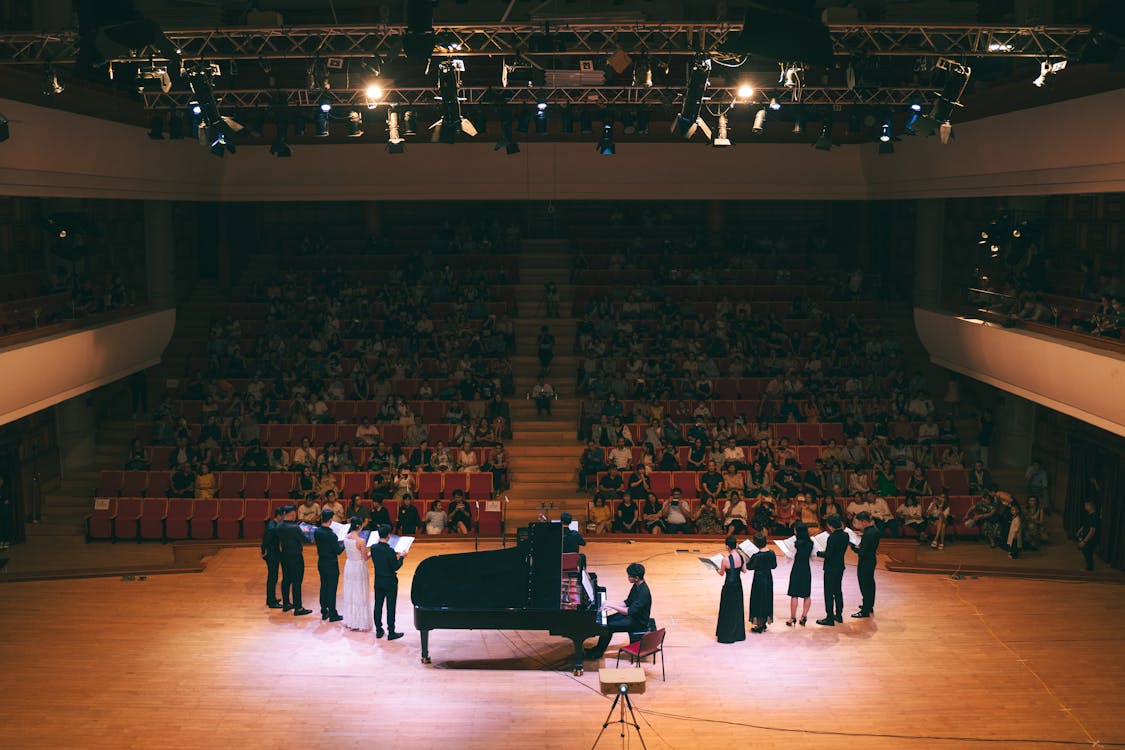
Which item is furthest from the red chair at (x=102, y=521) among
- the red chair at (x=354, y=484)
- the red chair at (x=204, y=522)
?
the red chair at (x=354, y=484)

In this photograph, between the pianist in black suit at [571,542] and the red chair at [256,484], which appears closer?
the pianist in black suit at [571,542]

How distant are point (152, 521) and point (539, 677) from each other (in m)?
7.10

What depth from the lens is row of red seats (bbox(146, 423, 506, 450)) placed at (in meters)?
16.6

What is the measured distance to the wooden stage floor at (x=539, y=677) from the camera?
30.3 feet

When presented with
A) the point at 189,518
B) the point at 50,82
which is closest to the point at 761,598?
the point at 189,518

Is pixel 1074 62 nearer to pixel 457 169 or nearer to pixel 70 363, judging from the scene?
pixel 457 169

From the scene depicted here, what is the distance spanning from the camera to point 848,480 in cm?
1545

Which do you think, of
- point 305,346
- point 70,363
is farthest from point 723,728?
point 305,346

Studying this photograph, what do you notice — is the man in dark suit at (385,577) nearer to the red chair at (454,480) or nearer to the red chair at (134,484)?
the red chair at (454,480)

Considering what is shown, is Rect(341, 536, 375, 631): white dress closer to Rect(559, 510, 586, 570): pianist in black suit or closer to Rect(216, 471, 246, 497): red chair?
Rect(559, 510, 586, 570): pianist in black suit

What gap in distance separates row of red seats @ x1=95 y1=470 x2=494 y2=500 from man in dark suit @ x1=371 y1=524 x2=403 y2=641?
402 cm

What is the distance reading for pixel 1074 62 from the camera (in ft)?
38.3

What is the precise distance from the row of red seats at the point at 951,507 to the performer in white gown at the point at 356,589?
4142 mm

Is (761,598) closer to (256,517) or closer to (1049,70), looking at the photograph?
(1049,70)
